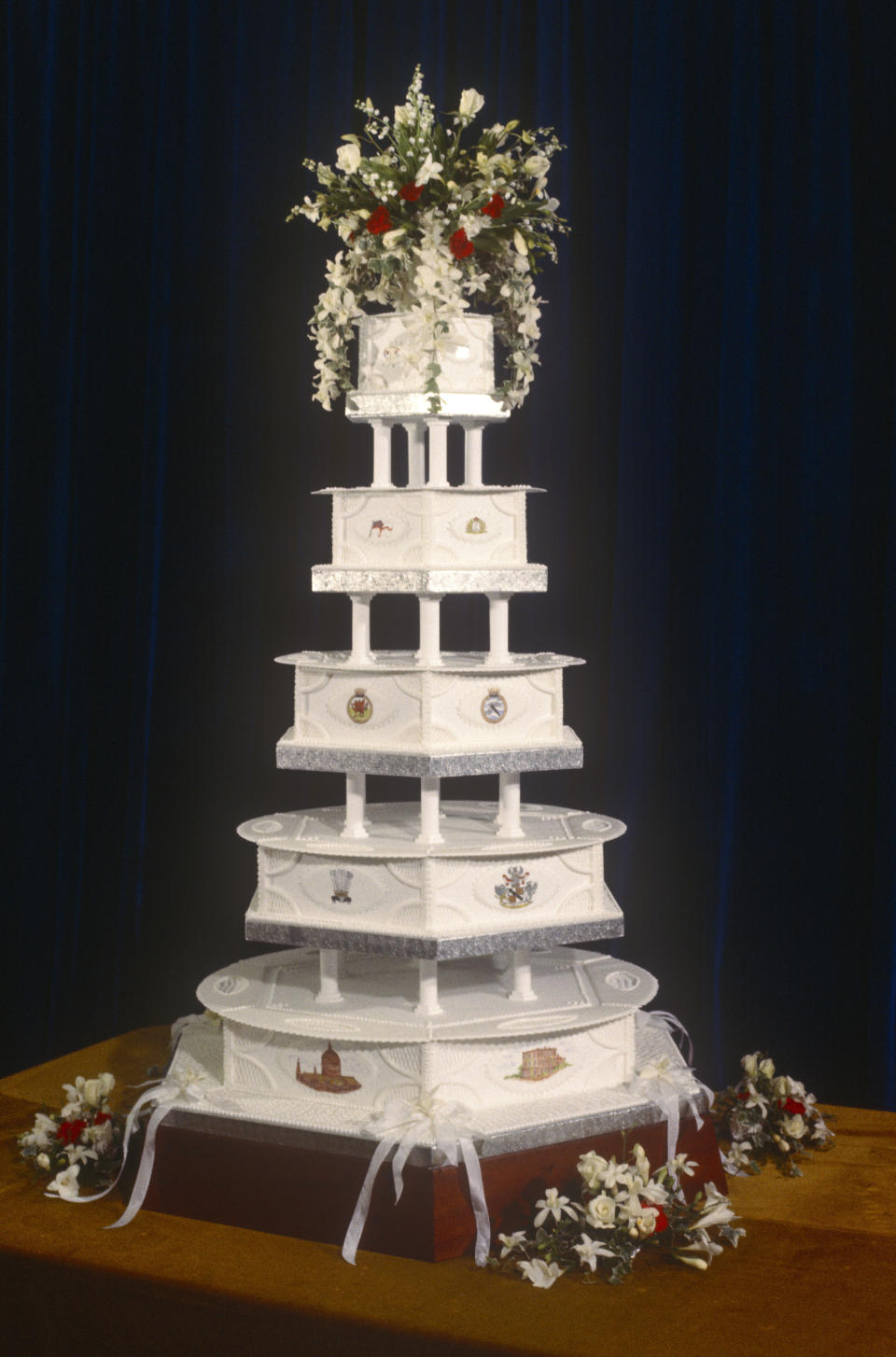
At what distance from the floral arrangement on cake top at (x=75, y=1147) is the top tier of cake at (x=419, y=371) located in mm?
2051

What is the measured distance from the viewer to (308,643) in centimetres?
527

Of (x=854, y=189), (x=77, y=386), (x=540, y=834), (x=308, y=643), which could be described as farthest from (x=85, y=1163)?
(x=854, y=189)

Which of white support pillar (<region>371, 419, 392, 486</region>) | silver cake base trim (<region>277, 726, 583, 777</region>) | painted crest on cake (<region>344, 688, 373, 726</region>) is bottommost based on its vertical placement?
silver cake base trim (<region>277, 726, 583, 777</region>)

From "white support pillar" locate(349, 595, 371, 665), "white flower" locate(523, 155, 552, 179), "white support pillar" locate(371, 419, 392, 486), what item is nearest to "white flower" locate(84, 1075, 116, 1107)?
"white support pillar" locate(349, 595, 371, 665)

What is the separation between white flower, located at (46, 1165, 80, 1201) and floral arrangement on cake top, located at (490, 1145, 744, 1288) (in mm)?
1151

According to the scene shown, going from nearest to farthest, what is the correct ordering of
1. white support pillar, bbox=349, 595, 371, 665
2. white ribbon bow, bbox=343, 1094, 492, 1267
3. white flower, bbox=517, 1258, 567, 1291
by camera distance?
white flower, bbox=517, 1258, 567, 1291
white ribbon bow, bbox=343, 1094, 492, 1267
white support pillar, bbox=349, 595, 371, 665

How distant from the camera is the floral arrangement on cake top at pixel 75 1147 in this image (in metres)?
3.96

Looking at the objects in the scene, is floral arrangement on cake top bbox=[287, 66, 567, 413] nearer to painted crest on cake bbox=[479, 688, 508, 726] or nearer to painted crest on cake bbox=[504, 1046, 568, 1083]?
painted crest on cake bbox=[479, 688, 508, 726]

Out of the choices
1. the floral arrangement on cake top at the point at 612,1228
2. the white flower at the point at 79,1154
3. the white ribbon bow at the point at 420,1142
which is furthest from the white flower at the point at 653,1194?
the white flower at the point at 79,1154

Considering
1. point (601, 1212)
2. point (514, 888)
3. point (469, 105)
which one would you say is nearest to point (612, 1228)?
point (601, 1212)

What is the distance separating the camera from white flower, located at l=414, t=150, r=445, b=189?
3709 mm

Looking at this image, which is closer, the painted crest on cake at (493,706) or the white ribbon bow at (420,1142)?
the white ribbon bow at (420,1142)

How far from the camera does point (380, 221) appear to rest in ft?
12.4

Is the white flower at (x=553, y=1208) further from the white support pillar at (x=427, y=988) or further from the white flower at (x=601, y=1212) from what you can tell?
the white support pillar at (x=427, y=988)
